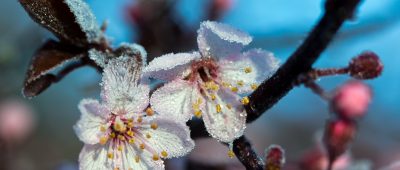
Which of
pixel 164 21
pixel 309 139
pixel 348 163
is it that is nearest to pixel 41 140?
pixel 309 139

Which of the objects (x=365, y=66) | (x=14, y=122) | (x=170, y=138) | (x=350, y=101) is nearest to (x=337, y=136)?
(x=350, y=101)

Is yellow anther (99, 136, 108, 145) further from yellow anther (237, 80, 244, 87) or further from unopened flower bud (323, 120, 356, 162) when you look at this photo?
Answer: unopened flower bud (323, 120, 356, 162)

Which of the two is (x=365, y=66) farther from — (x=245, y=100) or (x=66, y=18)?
(x=66, y=18)

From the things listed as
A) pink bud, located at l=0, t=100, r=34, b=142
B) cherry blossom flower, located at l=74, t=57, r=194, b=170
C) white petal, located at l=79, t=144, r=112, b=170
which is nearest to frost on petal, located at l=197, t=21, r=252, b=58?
cherry blossom flower, located at l=74, t=57, r=194, b=170

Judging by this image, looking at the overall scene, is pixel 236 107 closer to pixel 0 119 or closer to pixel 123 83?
pixel 123 83

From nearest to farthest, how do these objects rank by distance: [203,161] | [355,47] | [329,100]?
1. [329,100]
2. [203,161]
3. [355,47]

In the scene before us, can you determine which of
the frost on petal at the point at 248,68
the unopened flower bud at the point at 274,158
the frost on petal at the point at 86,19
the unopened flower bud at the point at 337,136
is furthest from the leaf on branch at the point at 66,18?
the unopened flower bud at the point at 337,136
